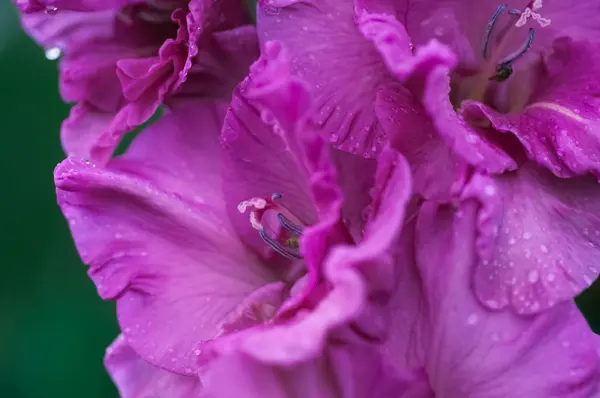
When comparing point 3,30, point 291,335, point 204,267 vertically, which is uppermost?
point 291,335

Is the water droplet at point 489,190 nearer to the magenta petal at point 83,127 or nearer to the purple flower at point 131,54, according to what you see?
the purple flower at point 131,54

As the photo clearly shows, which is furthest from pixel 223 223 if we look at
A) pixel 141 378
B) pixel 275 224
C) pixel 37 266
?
pixel 37 266

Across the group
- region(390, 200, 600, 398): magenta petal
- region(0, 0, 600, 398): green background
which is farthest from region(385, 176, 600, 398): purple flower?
region(0, 0, 600, 398): green background

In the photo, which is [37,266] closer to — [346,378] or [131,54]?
[131,54]

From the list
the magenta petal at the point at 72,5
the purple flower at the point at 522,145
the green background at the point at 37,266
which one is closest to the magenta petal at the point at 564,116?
the purple flower at the point at 522,145

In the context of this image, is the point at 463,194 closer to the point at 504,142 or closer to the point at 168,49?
the point at 504,142

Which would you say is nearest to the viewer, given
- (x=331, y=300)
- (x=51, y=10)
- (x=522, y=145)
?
(x=331, y=300)

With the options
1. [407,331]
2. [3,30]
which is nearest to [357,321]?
[407,331]
